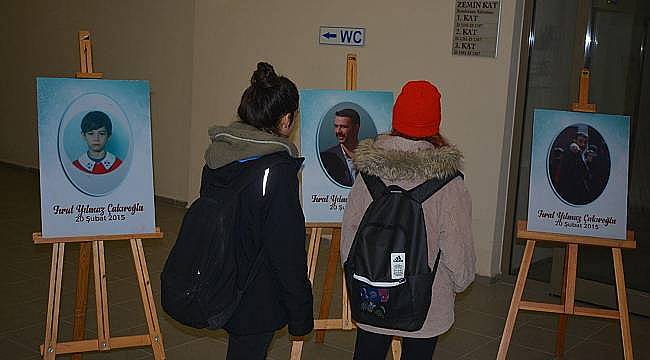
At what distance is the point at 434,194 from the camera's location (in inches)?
104

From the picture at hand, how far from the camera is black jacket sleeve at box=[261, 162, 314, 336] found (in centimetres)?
251

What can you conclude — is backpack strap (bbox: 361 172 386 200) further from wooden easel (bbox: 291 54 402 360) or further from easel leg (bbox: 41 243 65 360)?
easel leg (bbox: 41 243 65 360)

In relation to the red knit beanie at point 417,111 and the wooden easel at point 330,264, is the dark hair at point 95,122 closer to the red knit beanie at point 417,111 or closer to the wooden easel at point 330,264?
the wooden easel at point 330,264

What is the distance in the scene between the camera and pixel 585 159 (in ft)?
12.8

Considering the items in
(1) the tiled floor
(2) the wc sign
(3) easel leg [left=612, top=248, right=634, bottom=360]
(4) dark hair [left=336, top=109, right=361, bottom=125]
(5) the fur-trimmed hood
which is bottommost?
(1) the tiled floor

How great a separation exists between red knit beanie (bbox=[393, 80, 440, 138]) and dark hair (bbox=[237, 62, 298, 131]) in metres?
0.36

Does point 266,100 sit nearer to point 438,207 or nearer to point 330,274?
point 438,207

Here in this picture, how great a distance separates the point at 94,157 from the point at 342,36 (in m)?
3.02

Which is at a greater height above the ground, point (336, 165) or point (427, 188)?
point (427, 188)

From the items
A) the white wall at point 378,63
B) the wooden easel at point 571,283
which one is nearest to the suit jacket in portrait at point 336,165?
the wooden easel at point 571,283

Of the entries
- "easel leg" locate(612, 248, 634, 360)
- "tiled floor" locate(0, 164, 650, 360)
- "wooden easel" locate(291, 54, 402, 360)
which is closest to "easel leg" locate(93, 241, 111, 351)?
"tiled floor" locate(0, 164, 650, 360)

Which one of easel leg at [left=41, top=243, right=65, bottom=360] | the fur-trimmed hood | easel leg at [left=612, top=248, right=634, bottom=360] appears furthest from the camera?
easel leg at [left=612, top=248, right=634, bottom=360]

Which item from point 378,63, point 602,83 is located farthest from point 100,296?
point 602,83

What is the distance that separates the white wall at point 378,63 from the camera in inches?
215
